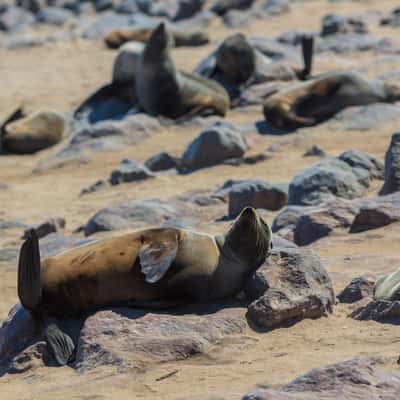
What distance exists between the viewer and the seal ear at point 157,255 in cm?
478

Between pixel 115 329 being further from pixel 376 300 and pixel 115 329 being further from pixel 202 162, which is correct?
pixel 202 162

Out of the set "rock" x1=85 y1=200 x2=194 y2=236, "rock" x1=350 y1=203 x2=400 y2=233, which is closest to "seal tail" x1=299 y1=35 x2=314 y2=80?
"rock" x1=85 y1=200 x2=194 y2=236

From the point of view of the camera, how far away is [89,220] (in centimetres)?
793

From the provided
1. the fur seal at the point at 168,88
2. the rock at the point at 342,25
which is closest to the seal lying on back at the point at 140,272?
the fur seal at the point at 168,88

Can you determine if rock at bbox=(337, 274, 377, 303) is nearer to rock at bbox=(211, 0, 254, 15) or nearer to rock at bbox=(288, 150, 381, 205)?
rock at bbox=(288, 150, 381, 205)

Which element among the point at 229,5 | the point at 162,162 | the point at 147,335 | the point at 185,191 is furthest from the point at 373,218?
the point at 229,5

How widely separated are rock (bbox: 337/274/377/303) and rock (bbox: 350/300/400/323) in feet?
0.53

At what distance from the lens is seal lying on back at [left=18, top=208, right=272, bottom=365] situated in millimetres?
4922

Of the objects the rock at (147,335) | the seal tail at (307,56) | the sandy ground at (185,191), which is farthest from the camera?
the seal tail at (307,56)

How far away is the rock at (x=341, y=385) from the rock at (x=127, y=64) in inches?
379

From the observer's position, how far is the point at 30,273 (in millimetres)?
4906

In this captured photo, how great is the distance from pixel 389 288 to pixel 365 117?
5820 mm

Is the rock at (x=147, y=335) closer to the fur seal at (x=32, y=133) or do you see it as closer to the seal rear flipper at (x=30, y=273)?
the seal rear flipper at (x=30, y=273)

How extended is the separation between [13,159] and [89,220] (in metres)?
4.16
